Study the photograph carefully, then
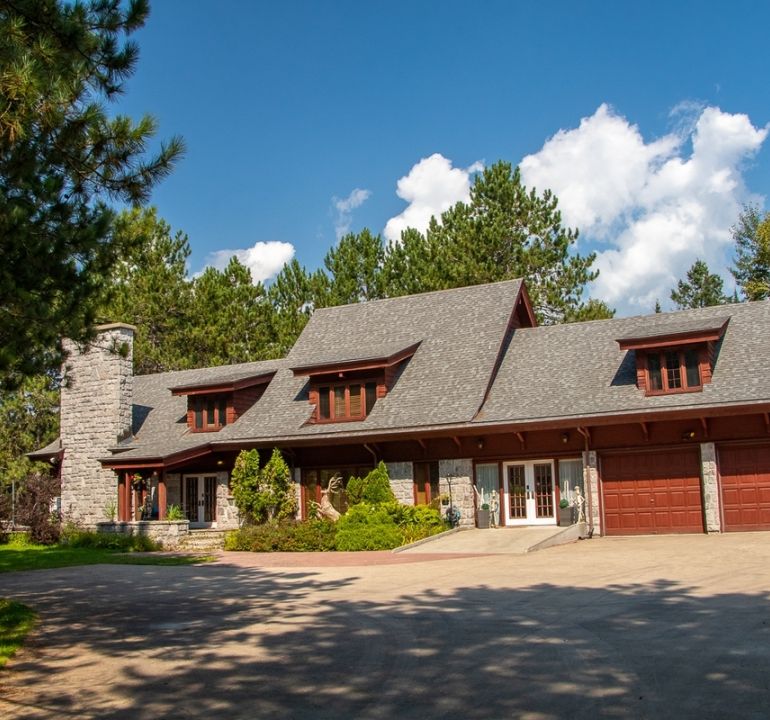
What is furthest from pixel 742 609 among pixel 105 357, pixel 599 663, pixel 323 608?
pixel 105 357

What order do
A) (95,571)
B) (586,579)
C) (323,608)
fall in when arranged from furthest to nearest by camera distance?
(95,571) → (586,579) → (323,608)

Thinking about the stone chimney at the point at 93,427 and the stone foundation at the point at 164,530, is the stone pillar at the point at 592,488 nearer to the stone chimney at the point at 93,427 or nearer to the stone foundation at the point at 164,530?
the stone foundation at the point at 164,530

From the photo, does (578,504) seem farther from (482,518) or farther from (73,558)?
(73,558)

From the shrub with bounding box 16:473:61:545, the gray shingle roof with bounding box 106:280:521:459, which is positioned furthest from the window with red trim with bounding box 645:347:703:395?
the shrub with bounding box 16:473:61:545

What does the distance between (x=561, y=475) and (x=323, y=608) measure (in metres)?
13.5

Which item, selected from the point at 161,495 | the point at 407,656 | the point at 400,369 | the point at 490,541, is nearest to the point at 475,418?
the point at 490,541

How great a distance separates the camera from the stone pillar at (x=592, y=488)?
900 inches

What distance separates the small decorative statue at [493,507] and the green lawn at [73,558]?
314 inches

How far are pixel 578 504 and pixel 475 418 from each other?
363 cm

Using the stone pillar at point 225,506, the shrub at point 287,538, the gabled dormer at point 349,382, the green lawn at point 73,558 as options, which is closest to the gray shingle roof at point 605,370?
the gabled dormer at point 349,382

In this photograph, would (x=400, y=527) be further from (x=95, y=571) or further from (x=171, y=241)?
(x=171, y=241)

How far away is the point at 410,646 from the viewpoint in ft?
28.3

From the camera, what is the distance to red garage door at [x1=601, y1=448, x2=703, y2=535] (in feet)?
72.5

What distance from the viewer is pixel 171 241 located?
47344mm
